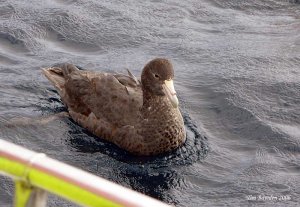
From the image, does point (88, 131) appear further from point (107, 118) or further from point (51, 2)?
point (51, 2)

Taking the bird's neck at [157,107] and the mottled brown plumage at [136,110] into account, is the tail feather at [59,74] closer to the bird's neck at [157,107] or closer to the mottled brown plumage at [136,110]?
the mottled brown plumage at [136,110]

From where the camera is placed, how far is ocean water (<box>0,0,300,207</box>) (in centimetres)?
632

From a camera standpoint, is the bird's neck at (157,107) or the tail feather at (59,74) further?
the tail feather at (59,74)

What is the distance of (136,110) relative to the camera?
6.93 metres

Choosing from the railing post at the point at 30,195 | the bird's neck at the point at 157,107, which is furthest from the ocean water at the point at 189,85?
the railing post at the point at 30,195

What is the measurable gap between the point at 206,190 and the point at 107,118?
1373 millimetres

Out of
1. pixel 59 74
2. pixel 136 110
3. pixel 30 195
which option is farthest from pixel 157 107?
pixel 30 195

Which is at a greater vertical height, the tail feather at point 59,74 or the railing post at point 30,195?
the railing post at point 30,195

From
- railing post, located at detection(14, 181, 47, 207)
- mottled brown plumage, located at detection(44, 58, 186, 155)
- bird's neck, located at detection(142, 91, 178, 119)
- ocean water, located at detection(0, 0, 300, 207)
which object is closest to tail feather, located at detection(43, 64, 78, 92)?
ocean water, located at detection(0, 0, 300, 207)

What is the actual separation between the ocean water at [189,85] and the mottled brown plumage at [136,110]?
0.14 metres

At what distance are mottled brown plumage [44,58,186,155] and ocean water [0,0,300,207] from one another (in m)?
0.14

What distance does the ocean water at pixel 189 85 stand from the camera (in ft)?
20.7

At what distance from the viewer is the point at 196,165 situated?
21.7 feet

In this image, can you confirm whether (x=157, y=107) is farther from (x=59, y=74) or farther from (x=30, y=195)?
(x=30, y=195)
